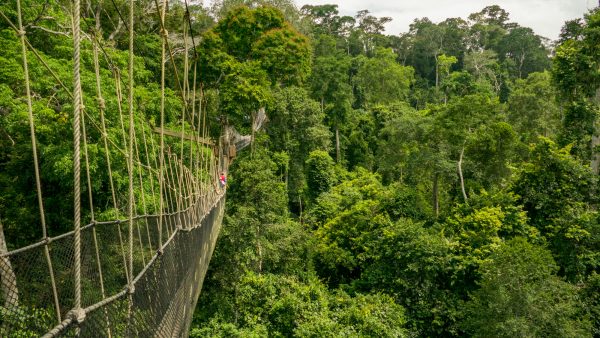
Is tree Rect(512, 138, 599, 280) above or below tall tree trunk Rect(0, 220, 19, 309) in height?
below

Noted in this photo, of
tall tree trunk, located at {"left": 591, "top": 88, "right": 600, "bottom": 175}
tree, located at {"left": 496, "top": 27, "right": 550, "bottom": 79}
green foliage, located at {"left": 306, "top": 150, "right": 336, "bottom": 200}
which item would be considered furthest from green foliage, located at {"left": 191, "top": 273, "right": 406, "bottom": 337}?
tree, located at {"left": 496, "top": 27, "right": 550, "bottom": 79}

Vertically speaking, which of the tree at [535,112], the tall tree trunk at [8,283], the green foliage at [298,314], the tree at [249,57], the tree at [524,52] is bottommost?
the green foliage at [298,314]

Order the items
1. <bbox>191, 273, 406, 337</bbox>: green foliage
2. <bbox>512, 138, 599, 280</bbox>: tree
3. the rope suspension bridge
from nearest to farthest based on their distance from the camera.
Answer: the rope suspension bridge < <bbox>191, 273, 406, 337</bbox>: green foliage < <bbox>512, 138, 599, 280</bbox>: tree

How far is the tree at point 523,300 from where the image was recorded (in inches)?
251

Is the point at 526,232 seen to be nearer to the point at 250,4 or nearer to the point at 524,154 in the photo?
the point at 524,154

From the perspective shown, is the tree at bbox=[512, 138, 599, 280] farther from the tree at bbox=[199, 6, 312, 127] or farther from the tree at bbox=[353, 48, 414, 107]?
the tree at bbox=[353, 48, 414, 107]

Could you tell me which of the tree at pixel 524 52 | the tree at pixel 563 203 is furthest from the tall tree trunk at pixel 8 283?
the tree at pixel 524 52

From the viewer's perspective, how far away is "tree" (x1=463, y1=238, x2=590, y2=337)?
6375 mm

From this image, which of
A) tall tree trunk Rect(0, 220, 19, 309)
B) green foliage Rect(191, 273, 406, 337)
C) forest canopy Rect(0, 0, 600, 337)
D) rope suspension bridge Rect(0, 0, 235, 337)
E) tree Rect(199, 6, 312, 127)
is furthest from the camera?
tree Rect(199, 6, 312, 127)

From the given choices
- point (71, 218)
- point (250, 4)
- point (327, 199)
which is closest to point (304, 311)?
point (71, 218)

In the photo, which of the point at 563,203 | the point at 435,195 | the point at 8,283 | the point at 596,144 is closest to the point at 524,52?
the point at 596,144

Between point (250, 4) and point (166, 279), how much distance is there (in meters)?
13.6

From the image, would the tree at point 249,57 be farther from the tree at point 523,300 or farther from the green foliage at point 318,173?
the tree at point 523,300

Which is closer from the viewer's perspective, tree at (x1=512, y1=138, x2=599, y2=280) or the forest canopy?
the forest canopy
